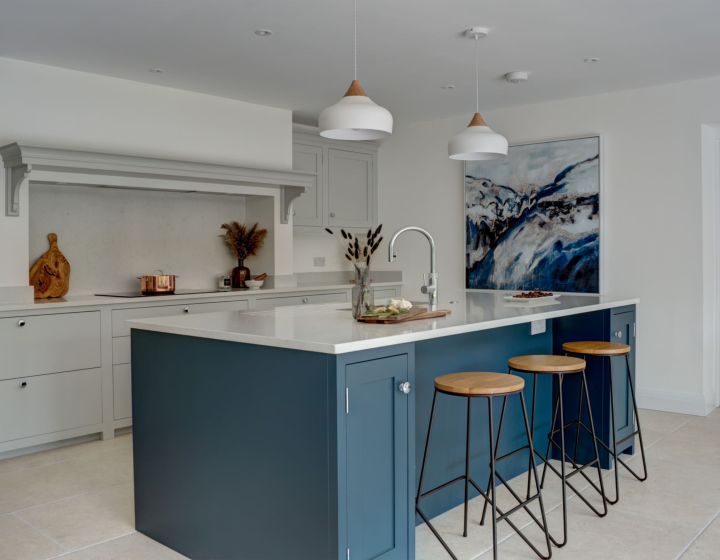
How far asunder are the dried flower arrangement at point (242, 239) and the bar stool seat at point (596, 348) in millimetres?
3012

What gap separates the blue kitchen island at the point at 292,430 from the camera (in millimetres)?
2260

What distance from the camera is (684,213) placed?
515 centimetres

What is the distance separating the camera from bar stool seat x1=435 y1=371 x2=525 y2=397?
8.52 ft

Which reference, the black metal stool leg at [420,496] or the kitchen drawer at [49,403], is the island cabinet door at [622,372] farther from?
the kitchen drawer at [49,403]

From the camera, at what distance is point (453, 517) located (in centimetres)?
315

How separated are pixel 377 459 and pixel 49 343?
2.71 meters

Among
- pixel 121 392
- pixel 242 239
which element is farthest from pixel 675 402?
pixel 121 392

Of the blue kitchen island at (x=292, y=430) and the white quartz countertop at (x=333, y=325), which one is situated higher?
the white quartz countertop at (x=333, y=325)

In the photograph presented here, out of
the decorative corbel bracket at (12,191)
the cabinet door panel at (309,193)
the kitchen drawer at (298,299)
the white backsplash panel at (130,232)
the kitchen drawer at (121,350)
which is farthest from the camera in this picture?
the cabinet door panel at (309,193)

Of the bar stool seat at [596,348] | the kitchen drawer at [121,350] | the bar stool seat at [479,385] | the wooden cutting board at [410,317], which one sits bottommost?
the kitchen drawer at [121,350]

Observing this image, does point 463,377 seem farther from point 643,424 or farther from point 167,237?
point 167,237

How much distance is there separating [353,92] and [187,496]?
1.79 metres

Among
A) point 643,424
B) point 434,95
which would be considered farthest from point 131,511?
point 434,95

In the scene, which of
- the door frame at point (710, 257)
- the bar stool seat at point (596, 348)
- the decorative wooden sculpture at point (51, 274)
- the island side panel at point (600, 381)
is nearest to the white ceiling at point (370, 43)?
the door frame at point (710, 257)
